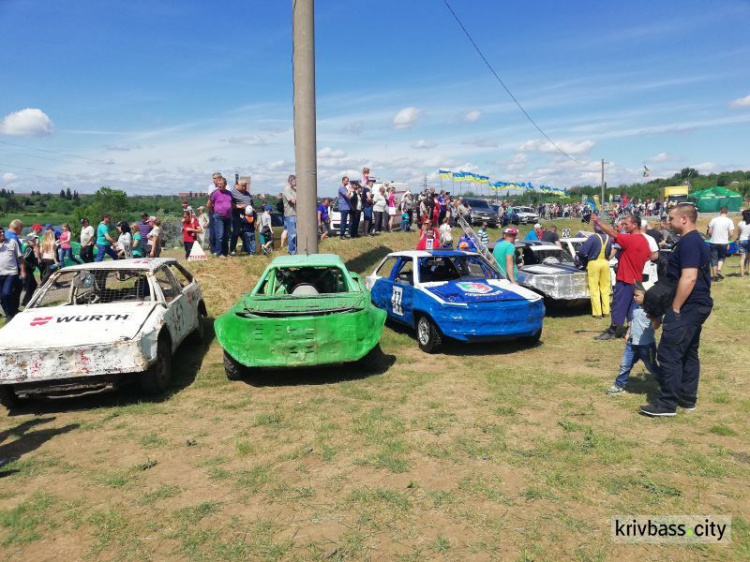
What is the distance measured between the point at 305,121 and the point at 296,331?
19.1ft

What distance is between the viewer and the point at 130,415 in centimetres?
505

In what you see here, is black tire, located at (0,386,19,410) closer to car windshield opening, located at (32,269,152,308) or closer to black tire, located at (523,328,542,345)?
car windshield opening, located at (32,269,152,308)

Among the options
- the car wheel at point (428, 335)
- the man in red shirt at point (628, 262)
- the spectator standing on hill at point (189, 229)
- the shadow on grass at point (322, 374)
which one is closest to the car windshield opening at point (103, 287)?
the shadow on grass at point (322, 374)

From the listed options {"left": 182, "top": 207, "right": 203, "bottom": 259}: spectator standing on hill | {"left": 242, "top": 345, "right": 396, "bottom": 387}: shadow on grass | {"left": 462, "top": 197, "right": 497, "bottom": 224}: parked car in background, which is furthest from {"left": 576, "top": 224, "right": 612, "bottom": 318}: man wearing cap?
{"left": 462, "top": 197, "right": 497, "bottom": 224}: parked car in background

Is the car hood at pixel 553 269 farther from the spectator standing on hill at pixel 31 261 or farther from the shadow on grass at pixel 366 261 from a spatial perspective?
the spectator standing on hill at pixel 31 261

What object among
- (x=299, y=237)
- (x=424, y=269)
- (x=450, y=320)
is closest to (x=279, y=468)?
(x=450, y=320)

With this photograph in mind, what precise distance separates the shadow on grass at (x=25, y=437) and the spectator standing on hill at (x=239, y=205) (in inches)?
265

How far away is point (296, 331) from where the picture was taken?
5496 mm

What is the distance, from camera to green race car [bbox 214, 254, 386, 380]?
5.50 m

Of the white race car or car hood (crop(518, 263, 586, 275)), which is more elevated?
car hood (crop(518, 263, 586, 275))

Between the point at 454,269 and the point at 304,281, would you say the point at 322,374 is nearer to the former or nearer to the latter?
the point at 304,281

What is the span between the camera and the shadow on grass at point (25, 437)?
4.33 metres

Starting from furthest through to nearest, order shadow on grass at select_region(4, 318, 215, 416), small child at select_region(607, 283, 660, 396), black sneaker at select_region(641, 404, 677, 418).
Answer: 1. shadow on grass at select_region(4, 318, 215, 416)
2. small child at select_region(607, 283, 660, 396)
3. black sneaker at select_region(641, 404, 677, 418)

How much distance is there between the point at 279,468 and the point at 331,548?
1.10 m
